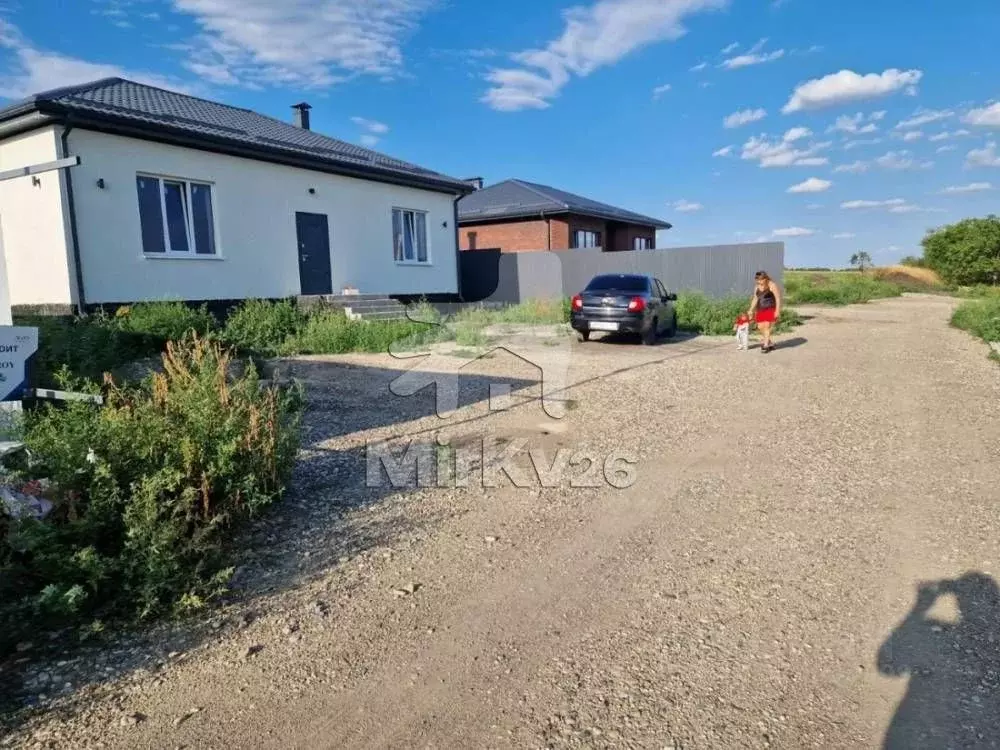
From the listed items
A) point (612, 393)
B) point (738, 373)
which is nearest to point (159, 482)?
point (612, 393)

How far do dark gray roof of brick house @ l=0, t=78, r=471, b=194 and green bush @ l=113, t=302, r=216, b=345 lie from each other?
3.17 meters

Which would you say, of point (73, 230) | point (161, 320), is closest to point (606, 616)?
point (161, 320)

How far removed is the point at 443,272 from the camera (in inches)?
771

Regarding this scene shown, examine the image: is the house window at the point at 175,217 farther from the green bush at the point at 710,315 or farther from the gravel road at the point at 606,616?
the green bush at the point at 710,315

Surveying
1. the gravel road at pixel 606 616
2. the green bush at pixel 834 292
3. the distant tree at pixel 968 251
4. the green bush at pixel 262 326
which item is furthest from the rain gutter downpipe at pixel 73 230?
the distant tree at pixel 968 251

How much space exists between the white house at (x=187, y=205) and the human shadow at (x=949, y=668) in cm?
947

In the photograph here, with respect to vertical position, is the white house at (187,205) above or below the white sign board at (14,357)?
above

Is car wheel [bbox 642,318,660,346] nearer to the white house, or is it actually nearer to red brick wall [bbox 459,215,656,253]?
the white house

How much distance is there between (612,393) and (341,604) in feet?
19.0

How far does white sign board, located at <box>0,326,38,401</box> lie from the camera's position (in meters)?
3.84

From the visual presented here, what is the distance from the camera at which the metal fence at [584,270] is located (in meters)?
22.6

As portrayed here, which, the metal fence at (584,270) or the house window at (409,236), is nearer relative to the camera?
the house window at (409,236)

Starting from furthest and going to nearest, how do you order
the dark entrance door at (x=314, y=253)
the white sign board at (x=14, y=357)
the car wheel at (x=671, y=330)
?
1. the car wheel at (x=671, y=330)
2. the dark entrance door at (x=314, y=253)
3. the white sign board at (x=14, y=357)

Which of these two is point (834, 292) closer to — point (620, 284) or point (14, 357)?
point (620, 284)
